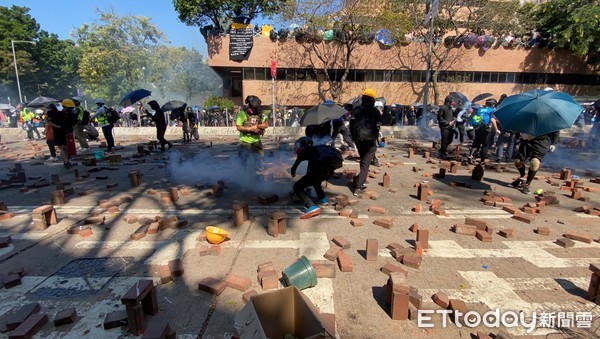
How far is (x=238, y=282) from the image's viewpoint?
10.1ft

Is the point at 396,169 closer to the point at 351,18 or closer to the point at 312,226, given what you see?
the point at 312,226

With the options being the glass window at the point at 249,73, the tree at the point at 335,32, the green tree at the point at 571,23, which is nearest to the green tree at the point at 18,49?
the glass window at the point at 249,73

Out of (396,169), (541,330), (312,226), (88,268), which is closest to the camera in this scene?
(541,330)

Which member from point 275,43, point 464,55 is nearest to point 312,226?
point 275,43

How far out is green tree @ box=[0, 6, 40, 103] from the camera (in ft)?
127

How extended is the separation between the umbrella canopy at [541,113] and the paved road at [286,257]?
4.70 feet

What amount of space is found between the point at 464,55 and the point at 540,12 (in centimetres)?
658

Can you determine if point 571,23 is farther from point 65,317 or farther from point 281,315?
point 65,317

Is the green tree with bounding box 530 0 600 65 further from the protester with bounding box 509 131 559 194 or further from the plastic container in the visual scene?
the plastic container

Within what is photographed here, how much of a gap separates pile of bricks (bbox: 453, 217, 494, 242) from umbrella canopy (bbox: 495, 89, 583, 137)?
88.4 inches

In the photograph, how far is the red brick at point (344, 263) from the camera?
11.2ft

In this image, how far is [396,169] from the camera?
878cm

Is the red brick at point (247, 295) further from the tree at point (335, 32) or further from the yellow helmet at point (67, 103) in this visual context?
the tree at point (335, 32)

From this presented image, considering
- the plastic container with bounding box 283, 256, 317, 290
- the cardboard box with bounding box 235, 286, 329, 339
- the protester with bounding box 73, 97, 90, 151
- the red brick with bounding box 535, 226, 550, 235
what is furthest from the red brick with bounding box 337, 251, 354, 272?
the protester with bounding box 73, 97, 90, 151
